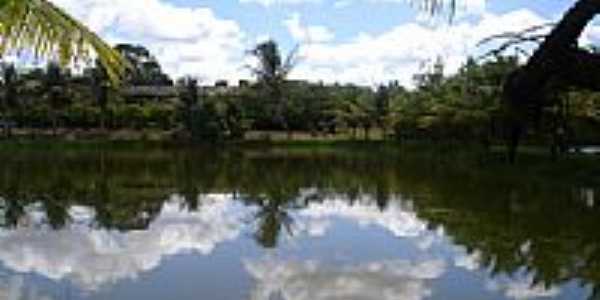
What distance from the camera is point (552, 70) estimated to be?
1962 millimetres

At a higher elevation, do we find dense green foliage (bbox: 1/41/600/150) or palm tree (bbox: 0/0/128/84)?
palm tree (bbox: 0/0/128/84)

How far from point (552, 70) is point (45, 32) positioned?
1.45 metres

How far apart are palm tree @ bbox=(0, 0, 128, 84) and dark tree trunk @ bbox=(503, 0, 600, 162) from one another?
1325 millimetres

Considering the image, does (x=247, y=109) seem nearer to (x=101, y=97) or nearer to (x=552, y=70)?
(x=101, y=97)

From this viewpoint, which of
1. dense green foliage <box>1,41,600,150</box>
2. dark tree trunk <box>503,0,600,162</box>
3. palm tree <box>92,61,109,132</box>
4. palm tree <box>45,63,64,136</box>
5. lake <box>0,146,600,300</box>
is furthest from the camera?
palm tree <box>92,61,109,132</box>

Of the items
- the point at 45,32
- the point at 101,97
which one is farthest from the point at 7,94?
the point at 45,32

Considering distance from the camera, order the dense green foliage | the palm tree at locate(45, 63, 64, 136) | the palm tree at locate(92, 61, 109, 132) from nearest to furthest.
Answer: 1. the dense green foliage
2. the palm tree at locate(45, 63, 64, 136)
3. the palm tree at locate(92, 61, 109, 132)

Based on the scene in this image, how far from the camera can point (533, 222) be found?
79.8 ft

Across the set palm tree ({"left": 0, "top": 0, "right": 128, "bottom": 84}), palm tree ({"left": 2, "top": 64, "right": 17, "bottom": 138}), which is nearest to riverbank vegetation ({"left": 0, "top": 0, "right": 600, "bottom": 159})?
palm tree ({"left": 2, "top": 64, "right": 17, "bottom": 138})

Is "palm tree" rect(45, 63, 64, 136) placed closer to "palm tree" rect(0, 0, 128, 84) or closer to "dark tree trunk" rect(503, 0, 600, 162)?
"palm tree" rect(0, 0, 128, 84)

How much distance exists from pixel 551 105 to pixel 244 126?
6838 cm

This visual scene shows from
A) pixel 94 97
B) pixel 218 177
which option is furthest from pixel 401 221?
pixel 94 97

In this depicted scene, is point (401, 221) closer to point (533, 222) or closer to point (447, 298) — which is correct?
point (533, 222)

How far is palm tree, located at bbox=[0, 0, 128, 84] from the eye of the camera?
111 inches
